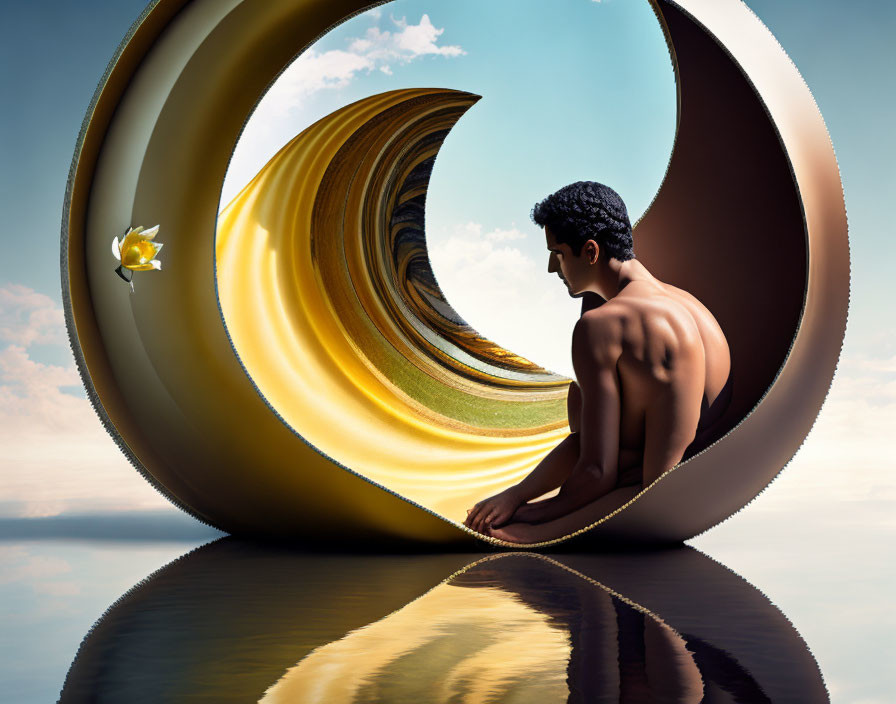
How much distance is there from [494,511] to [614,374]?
1.73ft

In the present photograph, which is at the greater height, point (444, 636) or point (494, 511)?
point (494, 511)

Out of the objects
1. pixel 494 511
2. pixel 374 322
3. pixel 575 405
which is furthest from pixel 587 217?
pixel 374 322

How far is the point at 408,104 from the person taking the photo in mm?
4051

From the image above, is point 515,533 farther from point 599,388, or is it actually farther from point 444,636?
point 444,636

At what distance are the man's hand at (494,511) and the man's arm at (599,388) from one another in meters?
0.27

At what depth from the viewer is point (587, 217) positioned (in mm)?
2936

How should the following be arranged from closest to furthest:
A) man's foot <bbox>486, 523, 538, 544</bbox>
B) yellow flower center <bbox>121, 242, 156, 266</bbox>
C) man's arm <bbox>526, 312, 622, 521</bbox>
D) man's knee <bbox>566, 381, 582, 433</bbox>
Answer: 1. yellow flower center <bbox>121, 242, 156, 266</bbox>
2. man's arm <bbox>526, 312, 622, 521</bbox>
3. man's foot <bbox>486, 523, 538, 544</bbox>
4. man's knee <bbox>566, 381, 582, 433</bbox>

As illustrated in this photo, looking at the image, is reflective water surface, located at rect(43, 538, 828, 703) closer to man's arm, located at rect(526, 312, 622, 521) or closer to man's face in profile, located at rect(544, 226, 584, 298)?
man's arm, located at rect(526, 312, 622, 521)

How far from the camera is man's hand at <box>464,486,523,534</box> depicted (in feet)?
9.50

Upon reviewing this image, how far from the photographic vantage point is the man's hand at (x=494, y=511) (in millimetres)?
2895

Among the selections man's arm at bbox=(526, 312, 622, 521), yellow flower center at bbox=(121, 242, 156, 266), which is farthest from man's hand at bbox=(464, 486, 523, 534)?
yellow flower center at bbox=(121, 242, 156, 266)

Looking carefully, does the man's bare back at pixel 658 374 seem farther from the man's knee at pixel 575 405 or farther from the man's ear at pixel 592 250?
the man's knee at pixel 575 405

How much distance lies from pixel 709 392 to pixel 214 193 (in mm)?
1436

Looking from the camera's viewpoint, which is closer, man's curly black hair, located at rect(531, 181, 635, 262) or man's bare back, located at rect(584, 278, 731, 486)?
man's bare back, located at rect(584, 278, 731, 486)
